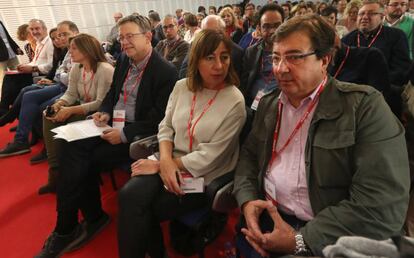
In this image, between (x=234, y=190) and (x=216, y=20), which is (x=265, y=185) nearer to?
(x=234, y=190)

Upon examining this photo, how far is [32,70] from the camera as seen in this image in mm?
4012

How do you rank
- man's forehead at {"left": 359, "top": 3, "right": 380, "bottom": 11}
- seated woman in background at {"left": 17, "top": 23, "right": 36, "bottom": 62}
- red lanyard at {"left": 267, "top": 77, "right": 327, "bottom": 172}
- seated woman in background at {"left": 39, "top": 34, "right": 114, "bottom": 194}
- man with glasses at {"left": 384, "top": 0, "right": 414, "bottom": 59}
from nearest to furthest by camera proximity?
red lanyard at {"left": 267, "top": 77, "right": 327, "bottom": 172}
seated woman in background at {"left": 39, "top": 34, "right": 114, "bottom": 194}
man's forehead at {"left": 359, "top": 3, "right": 380, "bottom": 11}
man with glasses at {"left": 384, "top": 0, "right": 414, "bottom": 59}
seated woman in background at {"left": 17, "top": 23, "right": 36, "bottom": 62}

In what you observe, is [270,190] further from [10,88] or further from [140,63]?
[10,88]

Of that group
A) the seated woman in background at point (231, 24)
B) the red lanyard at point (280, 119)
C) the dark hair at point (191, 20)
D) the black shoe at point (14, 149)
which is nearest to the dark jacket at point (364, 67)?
the red lanyard at point (280, 119)

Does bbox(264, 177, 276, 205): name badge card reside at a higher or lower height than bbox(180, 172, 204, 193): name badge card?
higher

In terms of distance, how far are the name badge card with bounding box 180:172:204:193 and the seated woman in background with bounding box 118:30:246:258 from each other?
0.09 feet

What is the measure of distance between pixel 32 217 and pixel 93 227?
693 mm

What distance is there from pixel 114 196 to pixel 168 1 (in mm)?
9180

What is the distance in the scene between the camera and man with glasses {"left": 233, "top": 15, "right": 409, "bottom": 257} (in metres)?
0.98

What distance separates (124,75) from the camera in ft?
7.49

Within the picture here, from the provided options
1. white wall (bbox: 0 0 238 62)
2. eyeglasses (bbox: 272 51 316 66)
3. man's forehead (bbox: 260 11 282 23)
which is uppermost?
white wall (bbox: 0 0 238 62)

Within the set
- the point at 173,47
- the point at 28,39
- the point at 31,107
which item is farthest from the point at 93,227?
the point at 28,39

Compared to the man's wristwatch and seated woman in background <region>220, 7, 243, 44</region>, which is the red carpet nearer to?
the man's wristwatch

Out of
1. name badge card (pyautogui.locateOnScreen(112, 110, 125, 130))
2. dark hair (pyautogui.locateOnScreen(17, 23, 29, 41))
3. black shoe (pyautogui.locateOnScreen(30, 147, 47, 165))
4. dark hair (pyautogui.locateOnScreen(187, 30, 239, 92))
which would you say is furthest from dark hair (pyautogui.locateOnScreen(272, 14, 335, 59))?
dark hair (pyautogui.locateOnScreen(17, 23, 29, 41))
